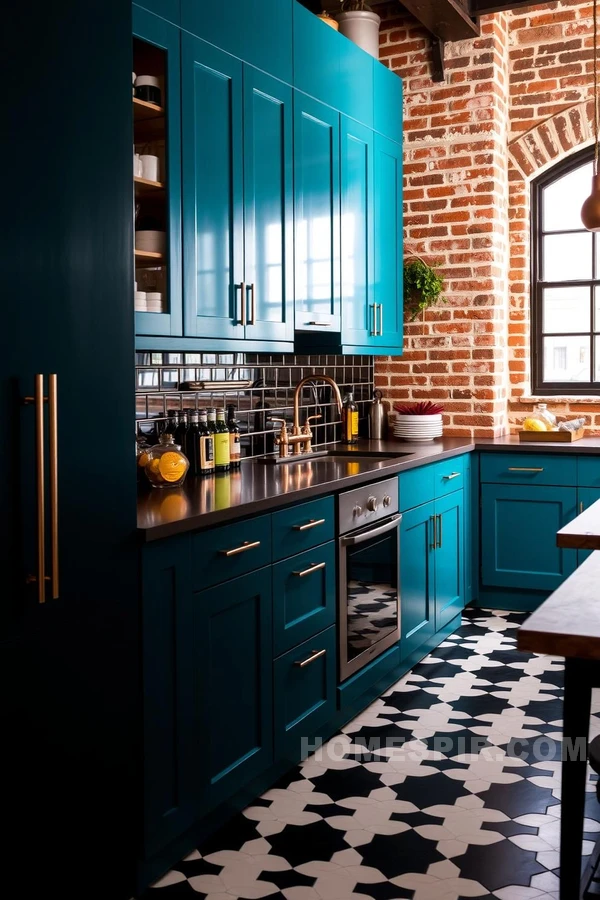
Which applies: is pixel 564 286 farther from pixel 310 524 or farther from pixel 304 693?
pixel 304 693

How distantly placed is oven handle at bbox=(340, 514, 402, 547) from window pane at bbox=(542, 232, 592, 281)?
7.63 feet

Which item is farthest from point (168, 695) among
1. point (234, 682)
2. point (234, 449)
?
point (234, 449)

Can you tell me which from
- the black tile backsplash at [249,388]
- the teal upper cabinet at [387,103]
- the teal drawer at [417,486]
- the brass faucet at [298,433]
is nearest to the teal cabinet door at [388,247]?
the teal upper cabinet at [387,103]

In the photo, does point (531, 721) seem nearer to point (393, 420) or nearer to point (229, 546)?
point (229, 546)

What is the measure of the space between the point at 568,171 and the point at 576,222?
0.29 metres

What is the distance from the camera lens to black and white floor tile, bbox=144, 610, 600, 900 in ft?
7.80

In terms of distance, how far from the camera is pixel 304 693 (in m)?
3.10

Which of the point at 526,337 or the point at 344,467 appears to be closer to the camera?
the point at 344,467

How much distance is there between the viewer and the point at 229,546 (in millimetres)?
2637

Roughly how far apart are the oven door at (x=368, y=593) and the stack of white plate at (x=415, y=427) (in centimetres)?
114

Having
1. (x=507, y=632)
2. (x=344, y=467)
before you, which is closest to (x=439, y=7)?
(x=344, y=467)

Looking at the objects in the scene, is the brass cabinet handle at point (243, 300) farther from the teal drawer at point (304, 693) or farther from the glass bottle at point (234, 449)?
the teal drawer at point (304, 693)

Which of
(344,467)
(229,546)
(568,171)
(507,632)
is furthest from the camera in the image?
(568,171)

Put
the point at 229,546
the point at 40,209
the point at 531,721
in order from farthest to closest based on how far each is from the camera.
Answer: the point at 531,721 < the point at 229,546 < the point at 40,209
